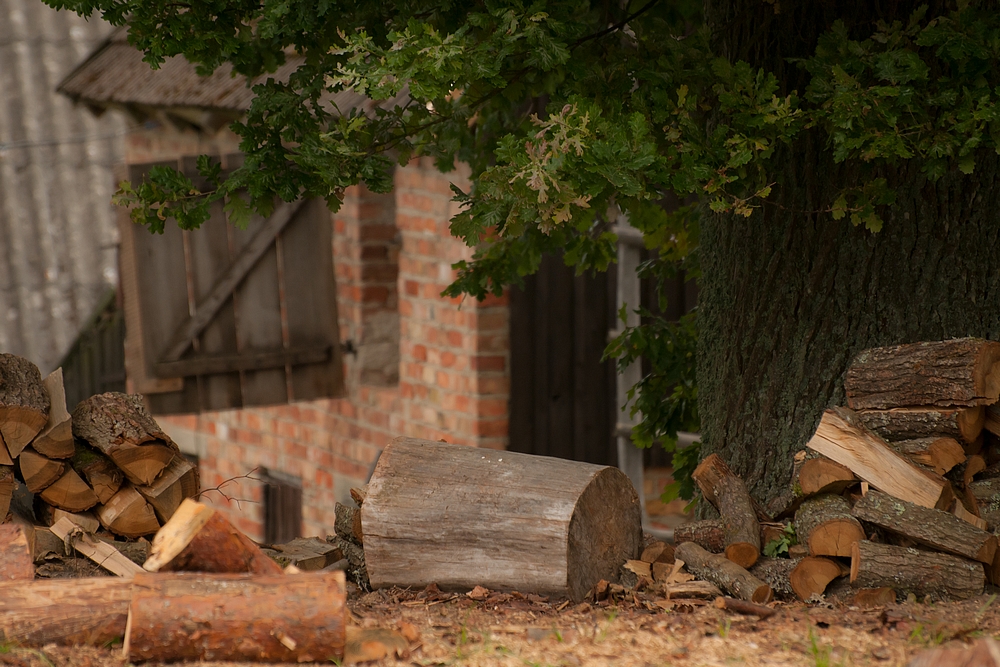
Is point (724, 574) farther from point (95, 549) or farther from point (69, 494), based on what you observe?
point (69, 494)

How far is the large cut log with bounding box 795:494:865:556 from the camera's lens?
3.02m

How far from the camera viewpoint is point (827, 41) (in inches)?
123

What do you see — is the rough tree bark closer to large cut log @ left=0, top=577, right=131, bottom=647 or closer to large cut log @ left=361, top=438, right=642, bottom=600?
large cut log @ left=361, top=438, right=642, bottom=600

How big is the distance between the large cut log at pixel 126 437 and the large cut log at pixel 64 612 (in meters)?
0.75

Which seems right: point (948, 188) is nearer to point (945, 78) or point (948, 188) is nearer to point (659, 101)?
point (945, 78)

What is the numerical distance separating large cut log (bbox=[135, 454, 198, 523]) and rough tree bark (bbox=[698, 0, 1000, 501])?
1.71 meters

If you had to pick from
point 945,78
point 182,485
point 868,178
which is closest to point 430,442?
point 182,485

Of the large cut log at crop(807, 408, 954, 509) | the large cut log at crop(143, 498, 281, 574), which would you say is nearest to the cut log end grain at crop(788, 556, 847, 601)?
the large cut log at crop(807, 408, 954, 509)

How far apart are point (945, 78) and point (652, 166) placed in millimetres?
897

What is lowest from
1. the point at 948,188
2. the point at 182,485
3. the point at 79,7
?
the point at 182,485

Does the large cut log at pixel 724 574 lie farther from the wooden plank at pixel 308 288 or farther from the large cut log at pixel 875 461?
the wooden plank at pixel 308 288

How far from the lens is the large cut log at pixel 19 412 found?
3271 millimetres

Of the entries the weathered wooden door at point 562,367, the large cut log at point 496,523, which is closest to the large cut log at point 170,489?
the large cut log at point 496,523

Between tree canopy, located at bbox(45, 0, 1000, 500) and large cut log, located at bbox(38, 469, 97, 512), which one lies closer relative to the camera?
tree canopy, located at bbox(45, 0, 1000, 500)
